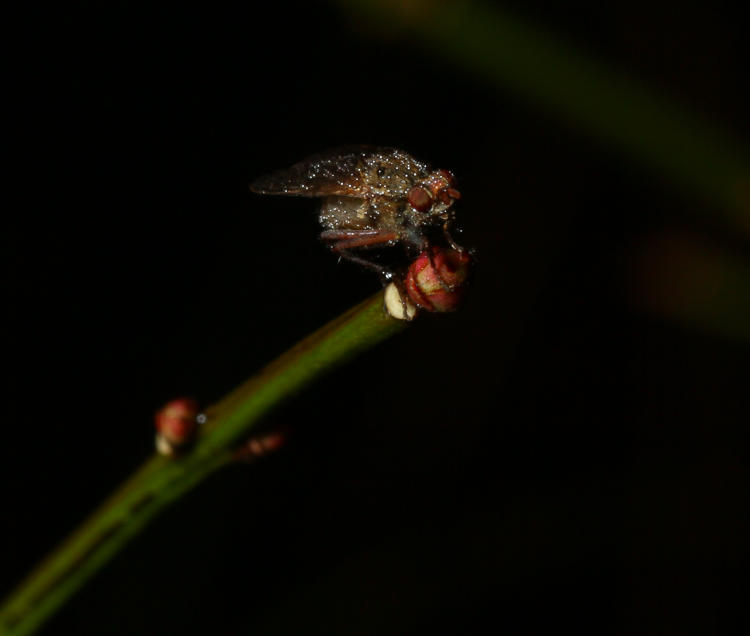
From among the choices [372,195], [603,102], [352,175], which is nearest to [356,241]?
[372,195]

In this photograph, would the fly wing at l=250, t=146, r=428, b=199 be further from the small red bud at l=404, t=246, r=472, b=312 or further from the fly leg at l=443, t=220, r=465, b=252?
the small red bud at l=404, t=246, r=472, b=312

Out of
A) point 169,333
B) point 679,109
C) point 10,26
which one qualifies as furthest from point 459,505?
point 10,26

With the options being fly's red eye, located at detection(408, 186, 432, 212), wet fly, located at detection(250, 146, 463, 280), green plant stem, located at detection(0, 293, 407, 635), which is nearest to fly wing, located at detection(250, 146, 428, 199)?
wet fly, located at detection(250, 146, 463, 280)

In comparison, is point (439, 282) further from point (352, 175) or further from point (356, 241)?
point (352, 175)

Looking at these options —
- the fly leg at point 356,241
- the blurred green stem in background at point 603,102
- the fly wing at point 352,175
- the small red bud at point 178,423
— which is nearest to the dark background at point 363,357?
the blurred green stem in background at point 603,102

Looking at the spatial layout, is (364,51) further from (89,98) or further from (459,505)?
(459,505)

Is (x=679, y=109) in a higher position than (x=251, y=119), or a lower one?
lower
